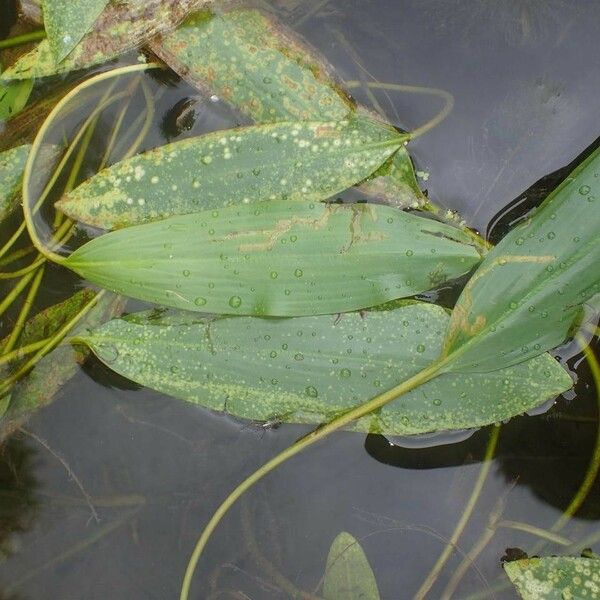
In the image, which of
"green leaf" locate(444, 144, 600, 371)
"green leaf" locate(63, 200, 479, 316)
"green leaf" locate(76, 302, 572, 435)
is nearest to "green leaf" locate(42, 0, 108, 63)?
"green leaf" locate(63, 200, 479, 316)

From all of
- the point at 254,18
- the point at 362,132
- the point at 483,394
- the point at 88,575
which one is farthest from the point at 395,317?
the point at 88,575

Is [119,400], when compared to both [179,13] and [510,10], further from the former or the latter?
[510,10]

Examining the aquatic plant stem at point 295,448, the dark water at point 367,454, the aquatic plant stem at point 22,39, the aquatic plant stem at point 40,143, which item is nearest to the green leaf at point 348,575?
the dark water at point 367,454

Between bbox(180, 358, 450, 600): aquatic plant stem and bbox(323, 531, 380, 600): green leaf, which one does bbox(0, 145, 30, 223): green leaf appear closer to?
bbox(180, 358, 450, 600): aquatic plant stem

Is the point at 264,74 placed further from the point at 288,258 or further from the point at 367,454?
the point at 367,454

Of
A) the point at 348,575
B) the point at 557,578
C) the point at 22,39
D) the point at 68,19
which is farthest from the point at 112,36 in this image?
the point at 557,578

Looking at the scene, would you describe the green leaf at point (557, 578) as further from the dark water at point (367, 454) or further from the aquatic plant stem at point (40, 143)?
the aquatic plant stem at point (40, 143)
